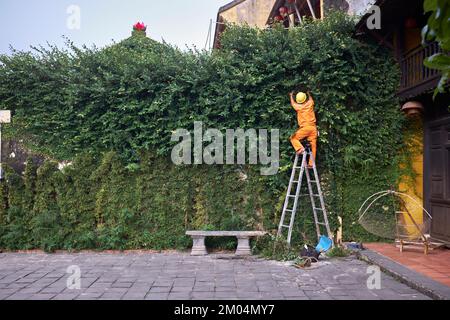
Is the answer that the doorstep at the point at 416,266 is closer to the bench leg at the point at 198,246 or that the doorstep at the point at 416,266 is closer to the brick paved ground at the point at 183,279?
the brick paved ground at the point at 183,279

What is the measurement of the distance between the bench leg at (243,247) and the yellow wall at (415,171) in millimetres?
2970

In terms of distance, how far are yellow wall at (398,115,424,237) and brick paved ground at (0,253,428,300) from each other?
1.87 meters

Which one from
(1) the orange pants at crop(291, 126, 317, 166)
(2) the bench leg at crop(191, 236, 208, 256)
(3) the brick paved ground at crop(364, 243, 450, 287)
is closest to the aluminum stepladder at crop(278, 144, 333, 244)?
(1) the orange pants at crop(291, 126, 317, 166)

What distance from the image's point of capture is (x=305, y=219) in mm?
7051

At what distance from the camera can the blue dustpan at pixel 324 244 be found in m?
6.42

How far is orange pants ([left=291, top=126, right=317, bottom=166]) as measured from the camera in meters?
6.74

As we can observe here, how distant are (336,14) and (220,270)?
16.1 feet

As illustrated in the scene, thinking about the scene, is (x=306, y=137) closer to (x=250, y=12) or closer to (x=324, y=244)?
(x=324, y=244)

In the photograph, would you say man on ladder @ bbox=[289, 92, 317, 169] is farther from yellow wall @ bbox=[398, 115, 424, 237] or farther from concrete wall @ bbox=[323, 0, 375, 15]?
concrete wall @ bbox=[323, 0, 375, 15]

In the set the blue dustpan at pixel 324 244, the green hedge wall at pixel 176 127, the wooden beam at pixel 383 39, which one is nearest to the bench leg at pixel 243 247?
the green hedge wall at pixel 176 127

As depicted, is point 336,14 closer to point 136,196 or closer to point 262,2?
point 136,196

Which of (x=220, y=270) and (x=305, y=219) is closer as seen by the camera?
(x=220, y=270)
